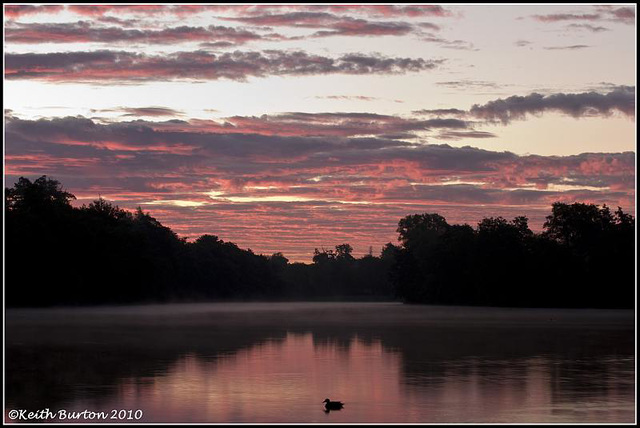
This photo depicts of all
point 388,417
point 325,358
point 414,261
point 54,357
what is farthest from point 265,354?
point 414,261

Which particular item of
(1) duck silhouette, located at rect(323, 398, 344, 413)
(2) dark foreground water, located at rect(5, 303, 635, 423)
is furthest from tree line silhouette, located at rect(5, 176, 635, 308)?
(1) duck silhouette, located at rect(323, 398, 344, 413)

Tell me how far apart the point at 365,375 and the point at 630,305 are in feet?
399

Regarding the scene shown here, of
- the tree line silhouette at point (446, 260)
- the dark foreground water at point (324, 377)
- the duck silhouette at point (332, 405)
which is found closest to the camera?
the duck silhouette at point (332, 405)

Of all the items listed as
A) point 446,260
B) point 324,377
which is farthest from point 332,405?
point 446,260

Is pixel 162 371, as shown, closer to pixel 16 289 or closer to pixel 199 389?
pixel 199 389

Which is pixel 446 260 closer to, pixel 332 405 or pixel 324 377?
pixel 324 377

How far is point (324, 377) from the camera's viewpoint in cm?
3234

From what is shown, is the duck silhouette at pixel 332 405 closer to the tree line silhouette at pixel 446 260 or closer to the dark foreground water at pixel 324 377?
the dark foreground water at pixel 324 377

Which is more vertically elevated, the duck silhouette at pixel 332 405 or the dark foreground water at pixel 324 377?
the duck silhouette at pixel 332 405

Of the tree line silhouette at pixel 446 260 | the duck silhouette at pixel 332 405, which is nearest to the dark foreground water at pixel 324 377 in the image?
the duck silhouette at pixel 332 405

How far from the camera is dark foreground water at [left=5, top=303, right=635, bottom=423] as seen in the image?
24.4 meters

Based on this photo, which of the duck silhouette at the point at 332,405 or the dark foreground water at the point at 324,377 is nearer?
the duck silhouette at the point at 332,405

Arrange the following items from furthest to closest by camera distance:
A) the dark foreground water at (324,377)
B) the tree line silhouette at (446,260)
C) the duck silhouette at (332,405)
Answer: the tree line silhouette at (446,260) → the dark foreground water at (324,377) → the duck silhouette at (332,405)

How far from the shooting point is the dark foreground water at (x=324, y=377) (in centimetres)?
2442
